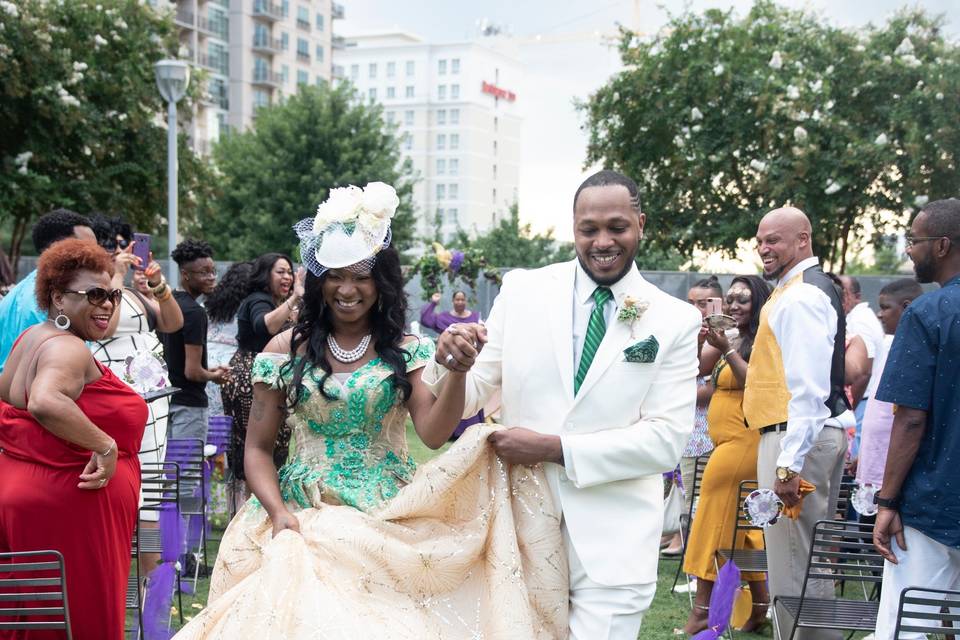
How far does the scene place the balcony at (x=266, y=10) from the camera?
76.3 metres

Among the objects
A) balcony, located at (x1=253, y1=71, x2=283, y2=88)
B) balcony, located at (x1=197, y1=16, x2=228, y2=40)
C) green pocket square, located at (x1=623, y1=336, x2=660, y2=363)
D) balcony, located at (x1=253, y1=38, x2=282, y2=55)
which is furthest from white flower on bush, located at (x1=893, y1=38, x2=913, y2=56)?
balcony, located at (x1=253, y1=38, x2=282, y2=55)

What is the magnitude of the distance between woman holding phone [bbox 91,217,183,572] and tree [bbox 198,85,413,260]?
93.2 ft

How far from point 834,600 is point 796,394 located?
113 cm

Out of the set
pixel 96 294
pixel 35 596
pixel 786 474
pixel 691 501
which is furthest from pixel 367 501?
pixel 691 501

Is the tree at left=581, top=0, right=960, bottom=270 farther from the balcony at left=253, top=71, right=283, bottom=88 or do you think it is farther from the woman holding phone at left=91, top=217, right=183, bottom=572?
the balcony at left=253, top=71, right=283, bottom=88

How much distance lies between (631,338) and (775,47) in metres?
19.4

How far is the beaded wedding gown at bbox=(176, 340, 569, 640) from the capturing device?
126 inches

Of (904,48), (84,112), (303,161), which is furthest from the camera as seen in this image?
(303,161)

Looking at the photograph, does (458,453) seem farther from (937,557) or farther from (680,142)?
(680,142)

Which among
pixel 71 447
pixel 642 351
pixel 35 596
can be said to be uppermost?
pixel 642 351

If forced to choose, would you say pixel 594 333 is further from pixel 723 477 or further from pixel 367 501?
pixel 723 477

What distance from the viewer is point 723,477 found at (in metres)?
6.70

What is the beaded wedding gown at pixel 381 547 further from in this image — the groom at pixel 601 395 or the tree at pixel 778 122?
the tree at pixel 778 122

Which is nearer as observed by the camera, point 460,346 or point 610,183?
point 460,346
